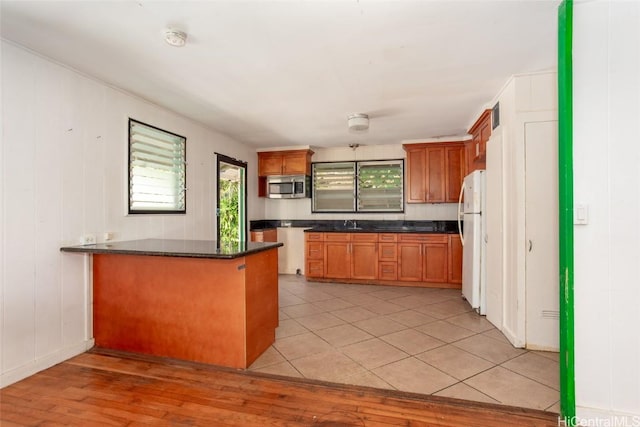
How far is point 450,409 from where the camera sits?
1.75 meters

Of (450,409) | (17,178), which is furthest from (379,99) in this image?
(17,178)

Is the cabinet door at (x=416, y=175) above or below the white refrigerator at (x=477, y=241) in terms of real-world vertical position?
above

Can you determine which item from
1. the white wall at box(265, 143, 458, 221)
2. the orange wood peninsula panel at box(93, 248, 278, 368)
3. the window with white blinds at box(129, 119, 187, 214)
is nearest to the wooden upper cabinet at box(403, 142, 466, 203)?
the white wall at box(265, 143, 458, 221)

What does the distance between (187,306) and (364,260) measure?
3.10 metres

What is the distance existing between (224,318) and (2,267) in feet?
4.92

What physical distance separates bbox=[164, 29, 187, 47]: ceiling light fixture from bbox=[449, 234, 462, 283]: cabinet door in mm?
4174

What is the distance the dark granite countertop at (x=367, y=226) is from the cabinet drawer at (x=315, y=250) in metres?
0.24

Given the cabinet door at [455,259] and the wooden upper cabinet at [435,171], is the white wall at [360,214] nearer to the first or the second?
the wooden upper cabinet at [435,171]

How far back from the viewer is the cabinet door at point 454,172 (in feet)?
15.7

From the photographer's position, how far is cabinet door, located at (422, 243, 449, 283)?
14.9ft

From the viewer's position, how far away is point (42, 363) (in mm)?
2205

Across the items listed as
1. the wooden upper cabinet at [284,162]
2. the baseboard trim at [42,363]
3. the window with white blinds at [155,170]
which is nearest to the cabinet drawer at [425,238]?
the wooden upper cabinet at [284,162]

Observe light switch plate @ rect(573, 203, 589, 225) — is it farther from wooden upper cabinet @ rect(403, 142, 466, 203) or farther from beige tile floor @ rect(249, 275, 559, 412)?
wooden upper cabinet @ rect(403, 142, 466, 203)

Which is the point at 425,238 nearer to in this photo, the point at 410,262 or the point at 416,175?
the point at 410,262
